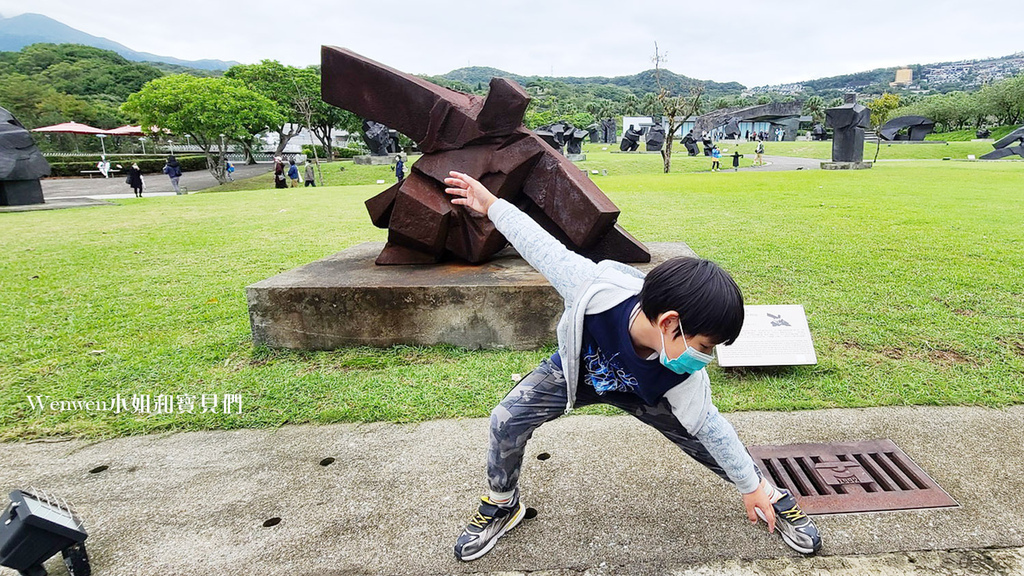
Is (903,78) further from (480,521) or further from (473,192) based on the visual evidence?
(480,521)

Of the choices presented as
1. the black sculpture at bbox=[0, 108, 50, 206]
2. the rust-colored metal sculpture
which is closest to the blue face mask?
the rust-colored metal sculpture

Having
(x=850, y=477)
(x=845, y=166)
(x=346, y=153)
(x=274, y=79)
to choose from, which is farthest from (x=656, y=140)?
(x=850, y=477)

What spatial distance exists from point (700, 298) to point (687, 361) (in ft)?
0.65

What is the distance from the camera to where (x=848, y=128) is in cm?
2108

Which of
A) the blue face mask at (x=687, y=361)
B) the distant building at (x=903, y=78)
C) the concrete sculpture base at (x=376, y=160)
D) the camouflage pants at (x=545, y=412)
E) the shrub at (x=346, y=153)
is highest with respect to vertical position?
the distant building at (x=903, y=78)

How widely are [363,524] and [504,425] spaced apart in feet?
2.42

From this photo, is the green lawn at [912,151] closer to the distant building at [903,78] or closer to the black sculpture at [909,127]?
the black sculpture at [909,127]

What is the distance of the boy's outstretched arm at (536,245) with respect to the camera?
5.89 feet

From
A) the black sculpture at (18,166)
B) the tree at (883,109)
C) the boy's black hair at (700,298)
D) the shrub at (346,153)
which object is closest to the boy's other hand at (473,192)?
the boy's black hair at (700,298)

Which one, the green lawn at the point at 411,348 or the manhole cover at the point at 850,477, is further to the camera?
the green lawn at the point at 411,348

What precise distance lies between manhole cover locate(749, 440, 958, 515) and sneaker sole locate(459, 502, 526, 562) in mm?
1072

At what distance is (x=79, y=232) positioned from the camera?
9625 mm

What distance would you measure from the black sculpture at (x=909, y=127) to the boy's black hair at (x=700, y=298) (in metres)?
44.7

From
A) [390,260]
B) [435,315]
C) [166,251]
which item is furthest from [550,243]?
[166,251]
